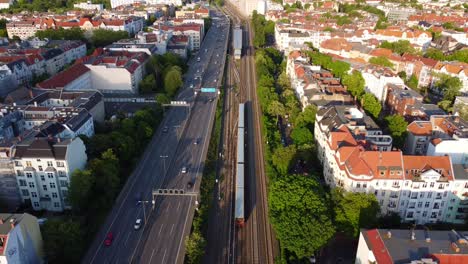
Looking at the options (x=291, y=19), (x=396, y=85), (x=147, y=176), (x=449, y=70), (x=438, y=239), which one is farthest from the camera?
(x=291, y=19)

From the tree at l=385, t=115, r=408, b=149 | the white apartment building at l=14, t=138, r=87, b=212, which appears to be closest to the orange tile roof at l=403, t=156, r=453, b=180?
the tree at l=385, t=115, r=408, b=149

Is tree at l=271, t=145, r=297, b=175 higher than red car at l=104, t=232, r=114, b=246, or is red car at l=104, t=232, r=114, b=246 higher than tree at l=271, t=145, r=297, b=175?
tree at l=271, t=145, r=297, b=175

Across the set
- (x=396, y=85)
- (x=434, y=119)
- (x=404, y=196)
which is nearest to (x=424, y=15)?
(x=396, y=85)

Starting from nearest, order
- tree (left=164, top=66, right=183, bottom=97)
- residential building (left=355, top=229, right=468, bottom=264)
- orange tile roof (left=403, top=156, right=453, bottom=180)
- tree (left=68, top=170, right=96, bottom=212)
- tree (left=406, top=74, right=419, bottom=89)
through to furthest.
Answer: residential building (left=355, top=229, right=468, bottom=264)
orange tile roof (left=403, top=156, right=453, bottom=180)
tree (left=68, top=170, right=96, bottom=212)
tree (left=164, top=66, right=183, bottom=97)
tree (left=406, top=74, right=419, bottom=89)

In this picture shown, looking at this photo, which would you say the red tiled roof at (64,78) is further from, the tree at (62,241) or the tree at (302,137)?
the tree at (302,137)

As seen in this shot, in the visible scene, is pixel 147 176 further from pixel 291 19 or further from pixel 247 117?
pixel 291 19

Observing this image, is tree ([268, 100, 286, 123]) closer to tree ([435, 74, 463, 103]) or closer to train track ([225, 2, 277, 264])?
train track ([225, 2, 277, 264])

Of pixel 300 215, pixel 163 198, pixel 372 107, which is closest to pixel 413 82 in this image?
pixel 372 107
